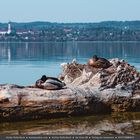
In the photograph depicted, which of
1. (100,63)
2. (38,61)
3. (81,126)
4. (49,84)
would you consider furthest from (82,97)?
(38,61)

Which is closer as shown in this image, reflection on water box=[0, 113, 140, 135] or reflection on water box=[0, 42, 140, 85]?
reflection on water box=[0, 113, 140, 135]

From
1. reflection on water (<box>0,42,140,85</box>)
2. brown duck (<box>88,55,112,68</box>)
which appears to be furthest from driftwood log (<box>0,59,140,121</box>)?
reflection on water (<box>0,42,140,85</box>)

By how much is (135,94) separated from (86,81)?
5.44 feet

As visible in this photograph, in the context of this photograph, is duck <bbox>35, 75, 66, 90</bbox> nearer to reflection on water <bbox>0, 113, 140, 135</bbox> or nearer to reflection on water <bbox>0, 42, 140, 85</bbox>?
reflection on water <bbox>0, 113, 140, 135</bbox>

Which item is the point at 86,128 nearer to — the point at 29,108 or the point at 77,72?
the point at 29,108

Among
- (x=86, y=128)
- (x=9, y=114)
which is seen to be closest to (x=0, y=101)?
(x=9, y=114)

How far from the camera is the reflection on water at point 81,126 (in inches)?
566

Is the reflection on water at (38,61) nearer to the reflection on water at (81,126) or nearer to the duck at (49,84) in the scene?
the duck at (49,84)

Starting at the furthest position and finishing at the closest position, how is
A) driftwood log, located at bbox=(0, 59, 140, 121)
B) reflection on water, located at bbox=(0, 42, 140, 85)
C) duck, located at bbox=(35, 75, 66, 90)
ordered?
reflection on water, located at bbox=(0, 42, 140, 85), duck, located at bbox=(35, 75, 66, 90), driftwood log, located at bbox=(0, 59, 140, 121)

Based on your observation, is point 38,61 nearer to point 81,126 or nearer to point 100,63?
point 100,63

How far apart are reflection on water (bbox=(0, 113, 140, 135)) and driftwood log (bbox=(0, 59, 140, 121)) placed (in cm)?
28

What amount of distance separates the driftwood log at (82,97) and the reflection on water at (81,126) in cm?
28

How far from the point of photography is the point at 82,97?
53.9ft

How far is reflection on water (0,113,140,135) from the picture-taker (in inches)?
566
